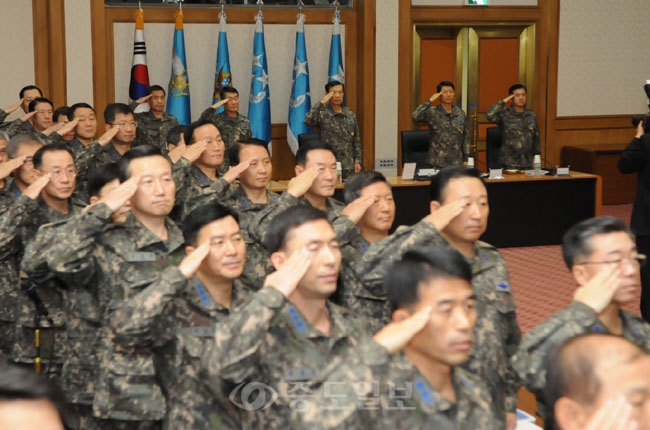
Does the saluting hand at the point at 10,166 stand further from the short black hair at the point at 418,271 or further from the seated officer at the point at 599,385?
the seated officer at the point at 599,385

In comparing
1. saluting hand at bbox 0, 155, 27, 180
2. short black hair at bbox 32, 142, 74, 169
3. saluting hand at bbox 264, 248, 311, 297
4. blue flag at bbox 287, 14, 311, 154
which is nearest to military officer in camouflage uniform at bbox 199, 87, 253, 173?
blue flag at bbox 287, 14, 311, 154

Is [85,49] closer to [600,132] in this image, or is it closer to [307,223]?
[600,132]

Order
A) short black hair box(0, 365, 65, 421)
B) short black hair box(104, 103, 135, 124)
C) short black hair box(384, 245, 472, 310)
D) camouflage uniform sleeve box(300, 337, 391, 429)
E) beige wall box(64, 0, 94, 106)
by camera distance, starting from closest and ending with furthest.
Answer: short black hair box(0, 365, 65, 421) → camouflage uniform sleeve box(300, 337, 391, 429) → short black hair box(384, 245, 472, 310) → short black hair box(104, 103, 135, 124) → beige wall box(64, 0, 94, 106)

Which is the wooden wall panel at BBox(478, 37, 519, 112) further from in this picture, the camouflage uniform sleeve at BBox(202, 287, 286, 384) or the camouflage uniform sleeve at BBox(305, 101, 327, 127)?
the camouflage uniform sleeve at BBox(202, 287, 286, 384)

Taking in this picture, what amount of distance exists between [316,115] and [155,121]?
1.75 meters

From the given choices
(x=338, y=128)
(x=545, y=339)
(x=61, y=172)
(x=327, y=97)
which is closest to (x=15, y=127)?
(x=327, y=97)

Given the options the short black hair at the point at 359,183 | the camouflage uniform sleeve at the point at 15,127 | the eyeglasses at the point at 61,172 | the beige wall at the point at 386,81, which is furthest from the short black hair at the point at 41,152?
the beige wall at the point at 386,81

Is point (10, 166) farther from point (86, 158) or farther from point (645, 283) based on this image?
point (645, 283)

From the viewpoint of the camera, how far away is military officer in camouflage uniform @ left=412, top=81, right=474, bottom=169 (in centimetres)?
971

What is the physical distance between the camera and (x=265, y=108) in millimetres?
10234

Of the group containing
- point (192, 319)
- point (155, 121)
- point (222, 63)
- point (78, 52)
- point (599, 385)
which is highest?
point (78, 52)

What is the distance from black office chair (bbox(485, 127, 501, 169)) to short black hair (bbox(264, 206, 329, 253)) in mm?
7065

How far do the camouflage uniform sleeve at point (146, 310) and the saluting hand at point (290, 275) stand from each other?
39 cm

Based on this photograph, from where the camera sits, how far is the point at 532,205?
9047mm
